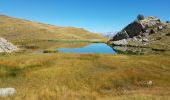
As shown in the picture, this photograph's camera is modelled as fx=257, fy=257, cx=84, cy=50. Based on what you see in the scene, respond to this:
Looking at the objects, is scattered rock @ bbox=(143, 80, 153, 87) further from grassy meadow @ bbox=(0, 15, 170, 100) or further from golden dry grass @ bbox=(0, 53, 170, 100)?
golden dry grass @ bbox=(0, 53, 170, 100)

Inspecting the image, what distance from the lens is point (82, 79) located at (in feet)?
127

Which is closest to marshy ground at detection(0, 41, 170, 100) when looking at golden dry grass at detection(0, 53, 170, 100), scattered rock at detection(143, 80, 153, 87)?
golden dry grass at detection(0, 53, 170, 100)

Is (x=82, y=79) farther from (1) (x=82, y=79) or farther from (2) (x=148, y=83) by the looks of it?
(2) (x=148, y=83)

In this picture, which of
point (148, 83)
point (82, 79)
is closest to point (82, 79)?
point (82, 79)

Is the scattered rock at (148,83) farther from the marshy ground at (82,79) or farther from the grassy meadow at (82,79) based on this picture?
the marshy ground at (82,79)

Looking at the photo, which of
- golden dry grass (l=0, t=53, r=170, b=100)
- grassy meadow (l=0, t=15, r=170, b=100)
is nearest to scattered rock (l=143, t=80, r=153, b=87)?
grassy meadow (l=0, t=15, r=170, b=100)

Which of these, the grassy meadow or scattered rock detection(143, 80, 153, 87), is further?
scattered rock detection(143, 80, 153, 87)

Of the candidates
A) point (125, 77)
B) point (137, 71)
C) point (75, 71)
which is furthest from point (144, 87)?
point (75, 71)

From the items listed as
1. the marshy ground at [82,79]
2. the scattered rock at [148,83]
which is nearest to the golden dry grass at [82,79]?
the marshy ground at [82,79]

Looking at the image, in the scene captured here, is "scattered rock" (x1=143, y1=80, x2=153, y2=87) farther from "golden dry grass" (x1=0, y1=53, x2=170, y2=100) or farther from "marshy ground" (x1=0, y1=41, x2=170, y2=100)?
"golden dry grass" (x1=0, y1=53, x2=170, y2=100)

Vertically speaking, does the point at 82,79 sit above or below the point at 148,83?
above

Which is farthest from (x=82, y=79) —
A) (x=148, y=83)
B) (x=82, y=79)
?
(x=148, y=83)

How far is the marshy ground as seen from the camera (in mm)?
29109

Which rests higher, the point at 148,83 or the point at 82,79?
the point at 82,79
